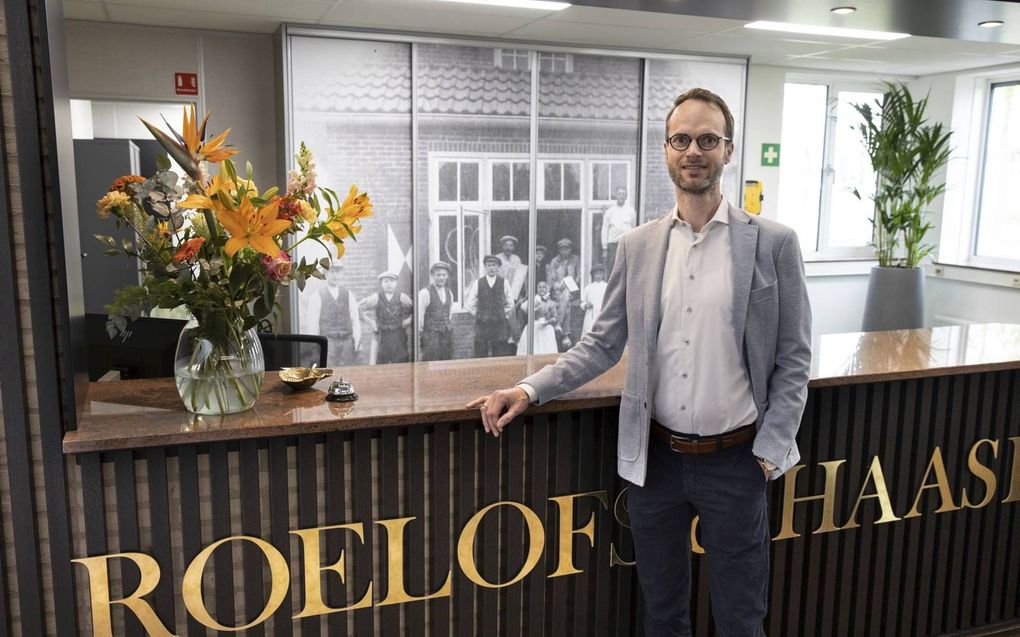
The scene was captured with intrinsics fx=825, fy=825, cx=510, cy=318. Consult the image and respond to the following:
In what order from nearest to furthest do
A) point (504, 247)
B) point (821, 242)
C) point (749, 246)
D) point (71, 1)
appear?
point (749, 246), point (71, 1), point (504, 247), point (821, 242)

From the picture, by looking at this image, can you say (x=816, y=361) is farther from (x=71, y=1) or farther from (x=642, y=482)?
(x=71, y=1)

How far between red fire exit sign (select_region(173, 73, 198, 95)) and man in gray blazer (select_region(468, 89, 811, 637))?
11.9ft

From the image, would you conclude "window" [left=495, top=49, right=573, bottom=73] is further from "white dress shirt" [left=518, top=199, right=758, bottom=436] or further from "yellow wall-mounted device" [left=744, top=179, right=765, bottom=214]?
"white dress shirt" [left=518, top=199, right=758, bottom=436]

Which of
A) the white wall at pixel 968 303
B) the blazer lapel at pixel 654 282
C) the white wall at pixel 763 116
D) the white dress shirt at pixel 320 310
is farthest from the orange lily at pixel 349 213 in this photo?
the white wall at pixel 968 303

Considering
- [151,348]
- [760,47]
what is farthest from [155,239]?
[760,47]

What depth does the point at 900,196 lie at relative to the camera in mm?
5984

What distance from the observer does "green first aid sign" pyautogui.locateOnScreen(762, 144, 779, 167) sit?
6.03 meters

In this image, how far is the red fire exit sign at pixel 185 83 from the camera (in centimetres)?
473

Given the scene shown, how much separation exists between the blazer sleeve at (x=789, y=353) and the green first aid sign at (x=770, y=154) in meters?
4.46

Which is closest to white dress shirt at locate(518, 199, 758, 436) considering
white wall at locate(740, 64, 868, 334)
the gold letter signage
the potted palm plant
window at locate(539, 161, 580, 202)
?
the gold letter signage

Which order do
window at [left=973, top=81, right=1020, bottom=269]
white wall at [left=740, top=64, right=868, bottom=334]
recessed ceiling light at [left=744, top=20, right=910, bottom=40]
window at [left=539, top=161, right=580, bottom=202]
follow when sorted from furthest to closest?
window at [left=973, top=81, right=1020, bottom=269], white wall at [left=740, top=64, right=868, bottom=334], window at [left=539, top=161, right=580, bottom=202], recessed ceiling light at [left=744, top=20, right=910, bottom=40]

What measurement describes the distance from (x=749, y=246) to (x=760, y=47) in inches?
152

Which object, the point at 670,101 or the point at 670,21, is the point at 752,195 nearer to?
A: the point at 670,101

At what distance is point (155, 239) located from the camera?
5.73 ft
